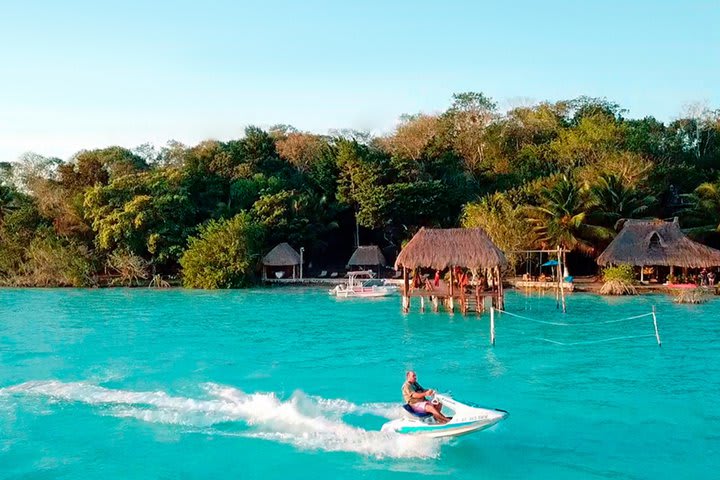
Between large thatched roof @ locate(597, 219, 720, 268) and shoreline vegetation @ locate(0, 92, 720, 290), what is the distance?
4.95ft

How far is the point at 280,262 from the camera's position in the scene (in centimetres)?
3425

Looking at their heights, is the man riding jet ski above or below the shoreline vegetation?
below

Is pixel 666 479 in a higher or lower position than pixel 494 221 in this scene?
lower

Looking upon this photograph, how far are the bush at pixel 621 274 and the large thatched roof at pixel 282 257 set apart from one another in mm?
16568

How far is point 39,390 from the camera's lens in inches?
538

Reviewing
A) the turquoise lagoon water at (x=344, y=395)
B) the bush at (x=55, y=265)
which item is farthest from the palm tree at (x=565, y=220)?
the bush at (x=55, y=265)

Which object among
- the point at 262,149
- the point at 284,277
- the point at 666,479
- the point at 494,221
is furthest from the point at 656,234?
the point at 262,149

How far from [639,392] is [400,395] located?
5.12m

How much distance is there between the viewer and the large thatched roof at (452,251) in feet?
70.0

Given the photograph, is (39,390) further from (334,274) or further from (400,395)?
(334,274)

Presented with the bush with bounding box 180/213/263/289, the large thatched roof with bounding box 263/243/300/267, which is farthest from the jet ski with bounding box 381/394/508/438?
the large thatched roof with bounding box 263/243/300/267

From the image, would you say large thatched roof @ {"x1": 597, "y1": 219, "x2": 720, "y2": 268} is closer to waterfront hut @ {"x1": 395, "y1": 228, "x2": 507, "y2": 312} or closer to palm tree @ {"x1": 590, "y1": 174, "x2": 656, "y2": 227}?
palm tree @ {"x1": 590, "y1": 174, "x2": 656, "y2": 227}

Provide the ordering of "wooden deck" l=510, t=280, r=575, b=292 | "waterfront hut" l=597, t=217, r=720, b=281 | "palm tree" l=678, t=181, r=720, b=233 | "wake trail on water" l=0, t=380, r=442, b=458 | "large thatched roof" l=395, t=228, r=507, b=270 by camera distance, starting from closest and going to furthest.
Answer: "wake trail on water" l=0, t=380, r=442, b=458
"large thatched roof" l=395, t=228, r=507, b=270
"waterfront hut" l=597, t=217, r=720, b=281
"wooden deck" l=510, t=280, r=575, b=292
"palm tree" l=678, t=181, r=720, b=233

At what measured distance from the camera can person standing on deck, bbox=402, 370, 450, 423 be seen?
9.66 metres
